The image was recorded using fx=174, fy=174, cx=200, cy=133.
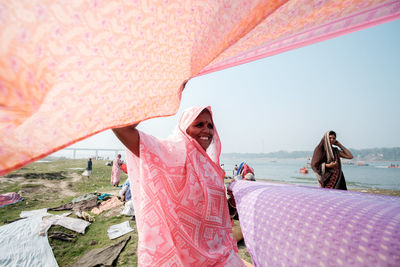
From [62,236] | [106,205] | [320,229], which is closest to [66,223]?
[62,236]

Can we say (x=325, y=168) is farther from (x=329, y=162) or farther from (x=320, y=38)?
(x=320, y=38)

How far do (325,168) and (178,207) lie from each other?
465cm

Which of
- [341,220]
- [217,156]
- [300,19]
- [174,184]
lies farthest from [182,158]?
[300,19]

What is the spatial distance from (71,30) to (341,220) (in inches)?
62.8

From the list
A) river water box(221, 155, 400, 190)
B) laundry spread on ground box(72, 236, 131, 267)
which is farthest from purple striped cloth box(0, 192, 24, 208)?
river water box(221, 155, 400, 190)

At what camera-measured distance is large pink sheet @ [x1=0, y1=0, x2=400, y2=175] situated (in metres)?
0.52

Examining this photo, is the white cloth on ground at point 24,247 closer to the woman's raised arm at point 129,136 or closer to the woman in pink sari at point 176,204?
the woman in pink sari at point 176,204

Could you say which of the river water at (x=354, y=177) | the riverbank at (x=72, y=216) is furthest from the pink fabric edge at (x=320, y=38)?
the river water at (x=354, y=177)

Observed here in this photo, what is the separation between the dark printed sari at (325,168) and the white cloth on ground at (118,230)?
5206 millimetres

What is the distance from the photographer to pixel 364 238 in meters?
0.91

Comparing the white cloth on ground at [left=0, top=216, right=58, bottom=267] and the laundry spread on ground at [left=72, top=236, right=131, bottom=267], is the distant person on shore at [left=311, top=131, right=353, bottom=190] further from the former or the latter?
the white cloth on ground at [left=0, top=216, right=58, bottom=267]

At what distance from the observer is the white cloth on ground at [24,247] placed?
2.98 meters

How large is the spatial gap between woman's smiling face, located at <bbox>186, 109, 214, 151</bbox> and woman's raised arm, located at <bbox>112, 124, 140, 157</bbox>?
79 cm

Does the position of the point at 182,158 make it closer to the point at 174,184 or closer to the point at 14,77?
the point at 174,184
